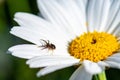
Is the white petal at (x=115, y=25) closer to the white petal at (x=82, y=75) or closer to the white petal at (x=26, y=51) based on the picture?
the white petal at (x=26, y=51)

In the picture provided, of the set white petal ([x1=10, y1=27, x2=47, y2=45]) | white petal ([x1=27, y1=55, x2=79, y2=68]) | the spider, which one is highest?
white petal ([x1=10, y1=27, x2=47, y2=45])

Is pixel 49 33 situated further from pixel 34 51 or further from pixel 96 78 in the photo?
pixel 96 78

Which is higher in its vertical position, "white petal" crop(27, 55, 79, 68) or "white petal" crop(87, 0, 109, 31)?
"white petal" crop(87, 0, 109, 31)

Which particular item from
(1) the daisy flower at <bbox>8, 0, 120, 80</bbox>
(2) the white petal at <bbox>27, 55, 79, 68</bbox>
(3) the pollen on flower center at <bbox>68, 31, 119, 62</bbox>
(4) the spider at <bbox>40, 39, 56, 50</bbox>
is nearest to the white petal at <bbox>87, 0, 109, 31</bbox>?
(1) the daisy flower at <bbox>8, 0, 120, 80</bbox>

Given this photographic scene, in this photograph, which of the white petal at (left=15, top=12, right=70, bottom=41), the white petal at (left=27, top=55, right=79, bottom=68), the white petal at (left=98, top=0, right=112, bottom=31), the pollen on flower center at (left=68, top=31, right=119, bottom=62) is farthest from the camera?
the white petal at (left=98, top=0, right=112, bottom=31)

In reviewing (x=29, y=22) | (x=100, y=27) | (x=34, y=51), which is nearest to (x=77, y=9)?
(x=100, y=27)

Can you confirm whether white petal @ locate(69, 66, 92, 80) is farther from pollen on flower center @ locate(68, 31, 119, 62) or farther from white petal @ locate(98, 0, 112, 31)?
white petal @ locate(98, 0, 112, 31)

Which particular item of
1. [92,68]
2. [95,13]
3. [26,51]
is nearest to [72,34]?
[95,13]

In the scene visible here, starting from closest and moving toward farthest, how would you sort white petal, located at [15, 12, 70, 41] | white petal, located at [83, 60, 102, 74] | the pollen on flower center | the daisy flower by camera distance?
white petal, located at [83, 60, 102, 74] < the daisy flower < the pollen on flower center < white petal, located at [15, 12, 70, 41]

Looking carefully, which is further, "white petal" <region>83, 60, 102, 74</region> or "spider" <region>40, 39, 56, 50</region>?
"spider" <region>40, 39, 56, 50</region>
